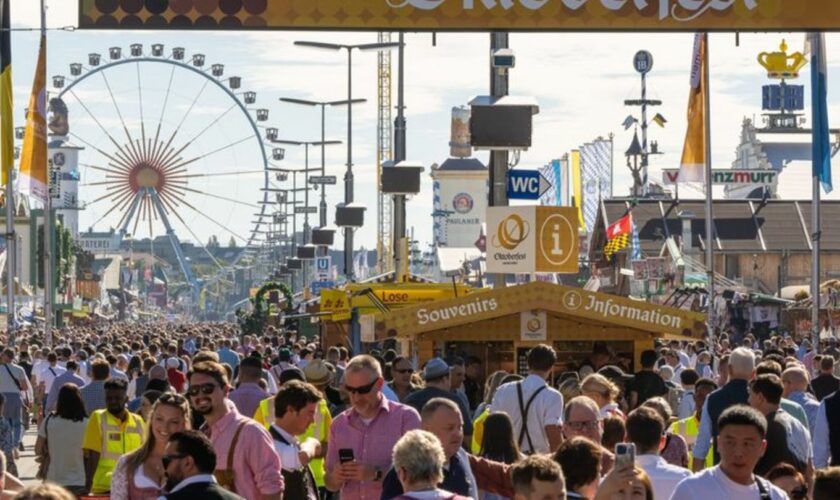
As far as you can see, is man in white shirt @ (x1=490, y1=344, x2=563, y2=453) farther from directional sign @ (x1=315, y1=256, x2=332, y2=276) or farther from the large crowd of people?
directional sign @ (x1=315, y1=256, x2=332, y2=276)

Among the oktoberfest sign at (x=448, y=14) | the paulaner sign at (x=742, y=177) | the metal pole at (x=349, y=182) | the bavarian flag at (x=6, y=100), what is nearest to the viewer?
the oktoberfest sign at (x=448, y=14)

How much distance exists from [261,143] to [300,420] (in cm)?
9284

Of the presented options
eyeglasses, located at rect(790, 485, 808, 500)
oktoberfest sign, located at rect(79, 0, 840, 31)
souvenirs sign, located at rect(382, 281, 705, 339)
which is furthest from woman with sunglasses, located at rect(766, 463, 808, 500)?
souvenirs sign, located at rect(382, 281, 705, 339)

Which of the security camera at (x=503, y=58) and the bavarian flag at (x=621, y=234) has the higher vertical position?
the security camera at (x=503, y=58)

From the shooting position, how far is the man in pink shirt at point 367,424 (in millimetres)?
10359

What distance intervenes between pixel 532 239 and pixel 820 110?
701 cm

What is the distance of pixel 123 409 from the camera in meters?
13.2

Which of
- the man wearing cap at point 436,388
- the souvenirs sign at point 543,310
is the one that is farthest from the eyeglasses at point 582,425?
the souvenirs sign at point 543,310

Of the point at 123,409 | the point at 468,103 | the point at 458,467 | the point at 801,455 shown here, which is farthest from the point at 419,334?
the point at 458,467

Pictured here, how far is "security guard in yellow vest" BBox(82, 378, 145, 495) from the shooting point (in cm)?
1283

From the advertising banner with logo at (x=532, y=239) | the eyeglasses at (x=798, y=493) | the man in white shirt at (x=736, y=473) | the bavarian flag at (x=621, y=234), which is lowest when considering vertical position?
the eyeglasses at (x=798, y=493)

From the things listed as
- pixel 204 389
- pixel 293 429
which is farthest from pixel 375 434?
pixel 204 389

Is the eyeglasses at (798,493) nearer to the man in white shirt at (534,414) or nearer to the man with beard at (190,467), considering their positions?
the man with beard at (190,467)

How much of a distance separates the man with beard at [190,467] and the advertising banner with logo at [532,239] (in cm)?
1566
